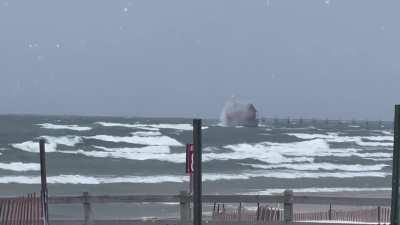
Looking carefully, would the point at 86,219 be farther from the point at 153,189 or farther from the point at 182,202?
the point at 153,189

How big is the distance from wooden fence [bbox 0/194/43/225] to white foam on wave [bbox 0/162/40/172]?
37.3m

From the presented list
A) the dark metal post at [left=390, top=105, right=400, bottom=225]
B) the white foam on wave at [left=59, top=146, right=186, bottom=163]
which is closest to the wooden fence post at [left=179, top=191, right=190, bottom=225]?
the dark metal post at [left=390, top=105, right=400, bottom=225]

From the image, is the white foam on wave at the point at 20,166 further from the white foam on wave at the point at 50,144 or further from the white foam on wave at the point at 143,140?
the white foam on wave at the point at 143,140

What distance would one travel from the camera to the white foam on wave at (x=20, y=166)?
160 ft

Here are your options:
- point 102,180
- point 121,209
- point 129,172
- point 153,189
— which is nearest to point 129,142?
point 129,172

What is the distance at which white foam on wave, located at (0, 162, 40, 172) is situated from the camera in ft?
160

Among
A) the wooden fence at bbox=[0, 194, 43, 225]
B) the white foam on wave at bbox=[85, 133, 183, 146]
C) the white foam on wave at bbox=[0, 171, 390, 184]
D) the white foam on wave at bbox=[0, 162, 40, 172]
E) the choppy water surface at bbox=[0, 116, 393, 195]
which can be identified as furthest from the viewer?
the white foam on wave at bbox=[85, 133, 183, 146]

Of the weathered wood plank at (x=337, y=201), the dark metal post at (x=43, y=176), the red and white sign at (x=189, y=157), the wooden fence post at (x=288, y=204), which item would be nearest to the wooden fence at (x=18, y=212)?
the dark metal post at (x=43, y=176)

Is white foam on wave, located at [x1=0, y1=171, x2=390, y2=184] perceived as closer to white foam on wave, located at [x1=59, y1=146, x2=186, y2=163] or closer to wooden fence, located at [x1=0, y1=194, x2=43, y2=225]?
white foam on wave, located at [x1=59, y1=146, x2=186, y2=163]

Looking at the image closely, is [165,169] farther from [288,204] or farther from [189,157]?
[189,157]

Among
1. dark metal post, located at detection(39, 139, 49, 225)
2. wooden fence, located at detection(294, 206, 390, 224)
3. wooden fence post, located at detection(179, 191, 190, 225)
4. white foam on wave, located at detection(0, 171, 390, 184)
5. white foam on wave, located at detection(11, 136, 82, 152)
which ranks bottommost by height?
white foam on wave, located at detection(0, 171, 390, 184)

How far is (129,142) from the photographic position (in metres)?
83.7

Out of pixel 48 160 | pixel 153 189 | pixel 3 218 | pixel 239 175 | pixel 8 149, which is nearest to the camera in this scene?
pixel 3 218

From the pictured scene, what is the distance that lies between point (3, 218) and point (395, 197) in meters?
6.29
